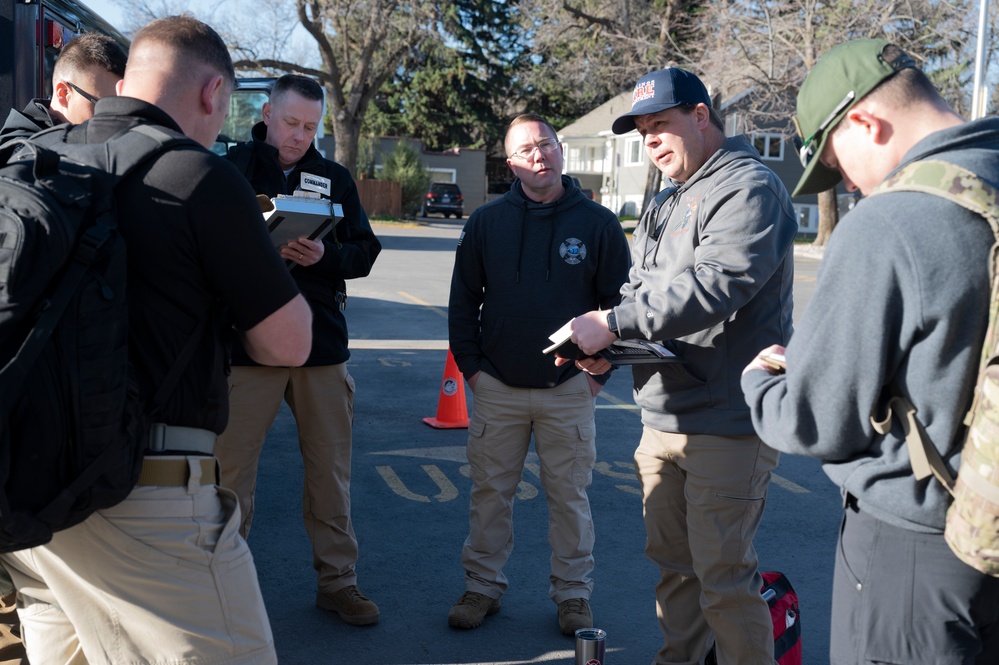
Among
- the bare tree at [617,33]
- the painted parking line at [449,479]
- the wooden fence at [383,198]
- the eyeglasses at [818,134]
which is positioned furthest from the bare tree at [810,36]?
the eyeglasses at [818,134]

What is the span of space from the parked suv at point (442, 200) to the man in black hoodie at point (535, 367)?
44.2 metres

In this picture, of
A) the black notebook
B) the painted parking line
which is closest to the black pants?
the black notebook

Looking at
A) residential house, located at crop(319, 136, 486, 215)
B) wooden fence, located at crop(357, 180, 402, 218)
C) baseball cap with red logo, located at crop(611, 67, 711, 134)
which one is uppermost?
residential house, located at crop(319, 136, 486, 215)

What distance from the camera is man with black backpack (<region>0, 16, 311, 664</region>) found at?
220 centimetres

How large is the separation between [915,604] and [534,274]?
2.59 metres

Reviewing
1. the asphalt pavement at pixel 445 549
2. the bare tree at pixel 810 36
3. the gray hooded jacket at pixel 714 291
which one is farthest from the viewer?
the bare tree at pixel 810 36

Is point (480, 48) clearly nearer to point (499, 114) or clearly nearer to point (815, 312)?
point (499, 114)

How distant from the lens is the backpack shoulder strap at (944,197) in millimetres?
1922

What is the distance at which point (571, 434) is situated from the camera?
4430 mm

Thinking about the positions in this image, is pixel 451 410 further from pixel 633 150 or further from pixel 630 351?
pixel 633 150

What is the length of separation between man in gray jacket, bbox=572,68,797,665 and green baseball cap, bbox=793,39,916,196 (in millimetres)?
860

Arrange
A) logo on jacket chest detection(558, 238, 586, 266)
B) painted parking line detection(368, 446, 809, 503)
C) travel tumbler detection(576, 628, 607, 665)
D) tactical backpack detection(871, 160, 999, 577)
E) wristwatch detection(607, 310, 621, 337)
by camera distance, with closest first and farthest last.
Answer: tactical backpack detection(871, 160, 999, 577)
wristwatch detection(607, 310, 621, 337)
travel tumbler detection(576, 628, 607, 665)
logo on jacket chest detection(558, 238, 586, 266)
painted parking line detection(368, 446, 809, 503)

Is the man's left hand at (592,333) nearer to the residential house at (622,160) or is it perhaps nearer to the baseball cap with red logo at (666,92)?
the baseball cap with red logo at (666,92)

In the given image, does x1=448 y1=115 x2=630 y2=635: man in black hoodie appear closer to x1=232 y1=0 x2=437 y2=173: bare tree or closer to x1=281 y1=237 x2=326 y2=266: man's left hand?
x1=281 y1=237 x2=326 y2=266: man's left hand
